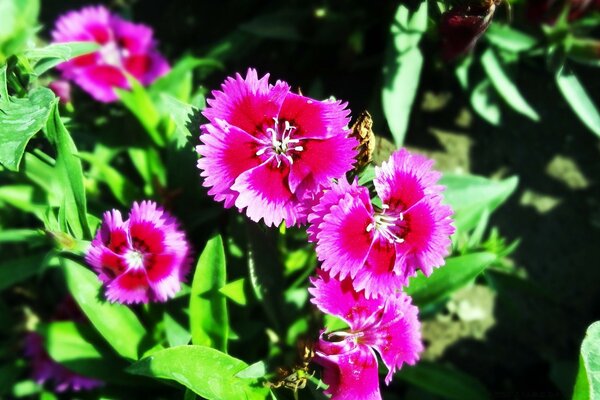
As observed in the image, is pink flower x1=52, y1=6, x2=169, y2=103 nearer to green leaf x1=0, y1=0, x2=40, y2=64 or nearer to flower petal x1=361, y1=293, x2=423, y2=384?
green leaf x1=0, y1=0, x2=40, y2=64

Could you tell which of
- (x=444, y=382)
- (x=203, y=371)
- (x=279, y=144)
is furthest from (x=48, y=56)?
(x=444, y=382)

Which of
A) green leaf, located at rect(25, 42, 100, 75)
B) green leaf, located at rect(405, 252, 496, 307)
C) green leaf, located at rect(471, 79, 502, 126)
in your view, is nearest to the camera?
green leaf, located at rect(25, 42, 100, 75)

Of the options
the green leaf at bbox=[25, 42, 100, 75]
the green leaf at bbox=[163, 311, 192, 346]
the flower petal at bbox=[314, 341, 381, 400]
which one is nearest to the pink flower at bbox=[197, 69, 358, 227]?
the flower petal at bbox=[314, 341, 381, 400]

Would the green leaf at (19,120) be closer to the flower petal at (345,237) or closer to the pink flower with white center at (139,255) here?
the pink flower with white center at (139,255)

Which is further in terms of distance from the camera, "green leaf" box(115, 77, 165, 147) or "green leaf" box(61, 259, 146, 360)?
"green leaf" box(115, 77, 165, 147)

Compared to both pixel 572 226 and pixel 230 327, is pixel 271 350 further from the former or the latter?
pixel 572 226

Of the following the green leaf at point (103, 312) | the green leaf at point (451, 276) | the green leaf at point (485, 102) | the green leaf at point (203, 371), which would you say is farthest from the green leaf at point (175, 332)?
the green leaf at point (485, 102)
